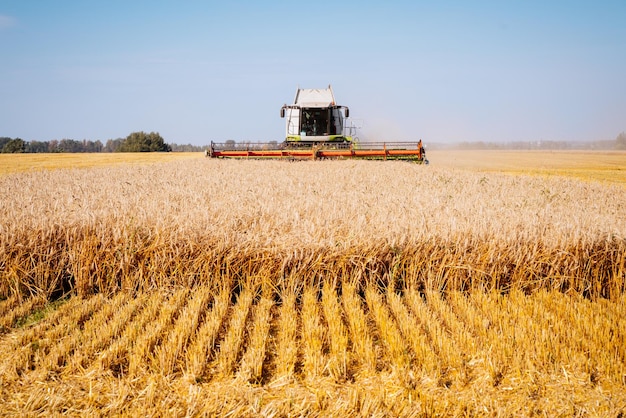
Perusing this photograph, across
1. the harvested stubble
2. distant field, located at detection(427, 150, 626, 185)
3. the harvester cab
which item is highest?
the harvester cab

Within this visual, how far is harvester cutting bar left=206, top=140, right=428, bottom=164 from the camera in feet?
50.6

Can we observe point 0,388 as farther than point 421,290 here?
No

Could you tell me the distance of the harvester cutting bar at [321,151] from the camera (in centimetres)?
1541

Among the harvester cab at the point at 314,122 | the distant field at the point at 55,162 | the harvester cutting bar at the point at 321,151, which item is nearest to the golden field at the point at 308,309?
the harvester cutting bar at the point at 321,151

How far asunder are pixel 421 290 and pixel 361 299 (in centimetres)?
64

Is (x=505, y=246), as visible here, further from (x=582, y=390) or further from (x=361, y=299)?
(x=582, y=390)

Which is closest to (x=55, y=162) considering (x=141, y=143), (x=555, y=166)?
(x=555, y=166)

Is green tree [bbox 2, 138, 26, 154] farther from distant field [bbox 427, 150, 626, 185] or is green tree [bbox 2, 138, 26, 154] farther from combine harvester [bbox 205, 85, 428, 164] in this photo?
distant field [bbox 427, 150, 626, 185]

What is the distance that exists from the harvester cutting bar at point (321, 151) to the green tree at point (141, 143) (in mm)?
35949

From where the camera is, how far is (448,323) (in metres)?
3.20

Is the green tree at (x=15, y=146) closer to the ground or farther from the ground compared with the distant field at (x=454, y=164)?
farther from the ground

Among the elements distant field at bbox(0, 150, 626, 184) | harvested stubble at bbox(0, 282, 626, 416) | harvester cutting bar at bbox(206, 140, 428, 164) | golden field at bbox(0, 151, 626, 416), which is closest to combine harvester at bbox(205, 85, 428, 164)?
harvester cutting bar at bbox(206, 140, 428, 164)

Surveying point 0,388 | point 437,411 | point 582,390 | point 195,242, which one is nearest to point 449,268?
point 582,390

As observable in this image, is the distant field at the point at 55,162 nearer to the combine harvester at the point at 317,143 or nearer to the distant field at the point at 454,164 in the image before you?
the distant field at the point at 454,164
